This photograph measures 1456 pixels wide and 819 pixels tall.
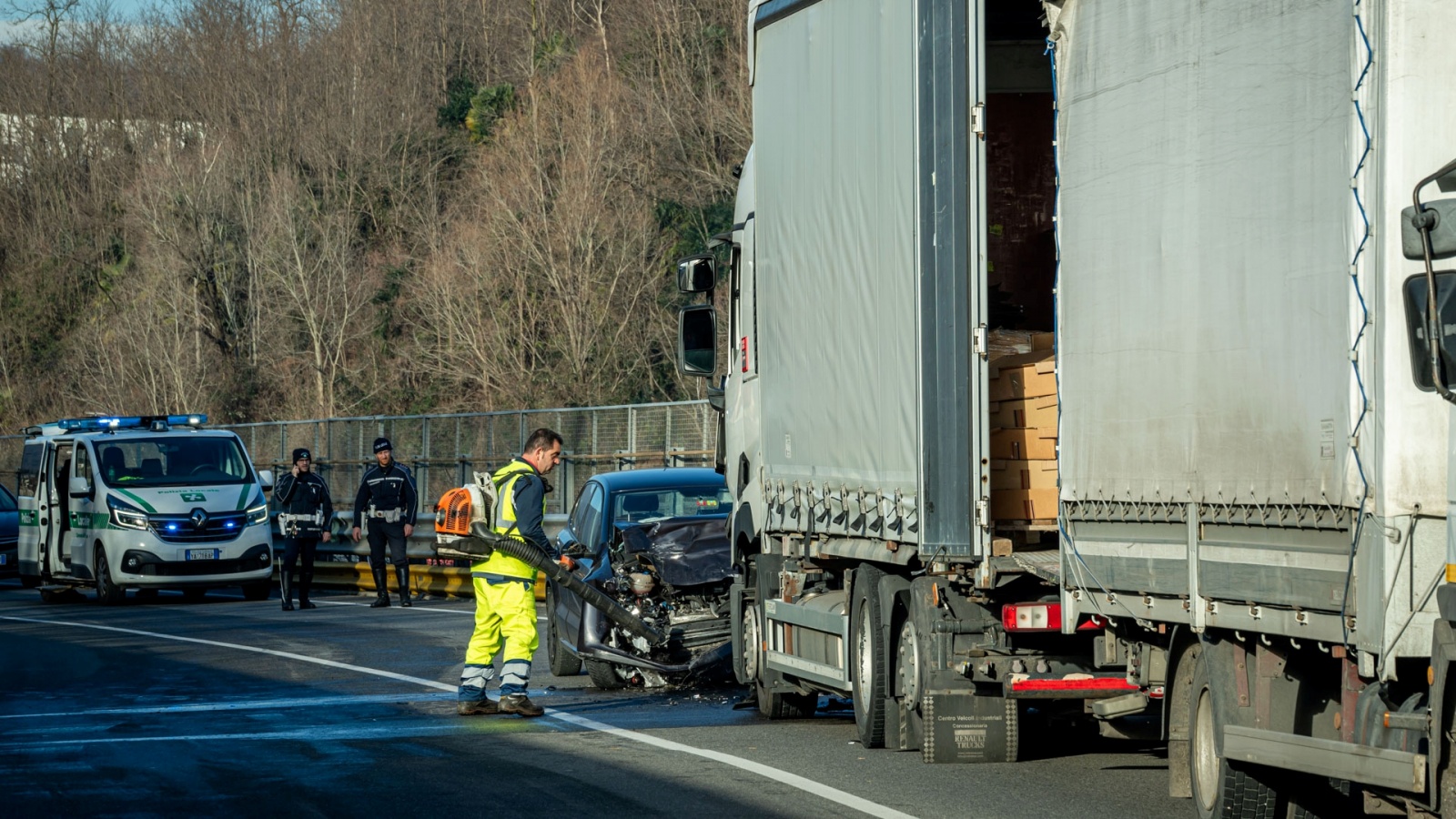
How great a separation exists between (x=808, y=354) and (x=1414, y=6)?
18.9ft

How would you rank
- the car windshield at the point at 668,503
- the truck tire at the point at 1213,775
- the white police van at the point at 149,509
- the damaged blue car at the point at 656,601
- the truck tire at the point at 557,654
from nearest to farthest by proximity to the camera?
the truck tire at the point at 1213,775 < the damaged blue car at the point at 656,601 < the truck tire at the point at 557,654 < the car windshield at the point at 668,503 < the white police van at the point at 149,509

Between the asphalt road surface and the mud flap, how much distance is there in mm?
102

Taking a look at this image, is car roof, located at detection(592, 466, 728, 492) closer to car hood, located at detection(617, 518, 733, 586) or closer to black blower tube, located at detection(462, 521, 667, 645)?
car hood, located at detection(617, 518, 733, 586)

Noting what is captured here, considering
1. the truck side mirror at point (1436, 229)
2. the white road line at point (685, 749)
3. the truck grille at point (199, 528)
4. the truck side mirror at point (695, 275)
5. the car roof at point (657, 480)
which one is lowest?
the white road line at point (685, 749)

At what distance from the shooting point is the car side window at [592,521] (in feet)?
51.4

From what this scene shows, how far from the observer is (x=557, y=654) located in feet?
51.9

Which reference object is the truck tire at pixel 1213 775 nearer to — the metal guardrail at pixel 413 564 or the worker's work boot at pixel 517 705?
the worker's work boot at pixel 517 705

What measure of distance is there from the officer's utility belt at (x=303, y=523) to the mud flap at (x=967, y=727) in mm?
14285

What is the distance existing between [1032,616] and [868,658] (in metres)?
1.60

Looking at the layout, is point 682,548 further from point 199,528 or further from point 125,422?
point 125,422

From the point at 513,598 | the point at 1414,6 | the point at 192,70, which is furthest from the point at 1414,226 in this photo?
the point at 192,70

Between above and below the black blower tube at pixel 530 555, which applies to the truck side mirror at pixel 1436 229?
above

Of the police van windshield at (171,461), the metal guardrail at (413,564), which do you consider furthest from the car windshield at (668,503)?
the police van windshield at (171,461)

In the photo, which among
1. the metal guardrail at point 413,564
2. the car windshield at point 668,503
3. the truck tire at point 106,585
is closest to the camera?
the car windshield at point 668,503
